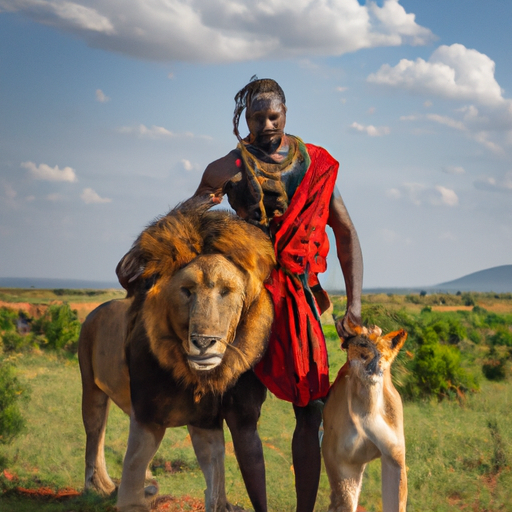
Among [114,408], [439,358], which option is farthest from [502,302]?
[114,408]

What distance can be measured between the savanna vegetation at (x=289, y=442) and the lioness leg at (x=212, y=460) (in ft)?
3.22

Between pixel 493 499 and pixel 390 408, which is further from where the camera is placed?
pixel 493 499

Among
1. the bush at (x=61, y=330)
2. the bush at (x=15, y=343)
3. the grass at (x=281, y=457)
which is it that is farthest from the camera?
the bush at (x=61, y=330)

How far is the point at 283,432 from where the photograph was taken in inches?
287

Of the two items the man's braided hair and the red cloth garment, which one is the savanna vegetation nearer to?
the red cloth garment

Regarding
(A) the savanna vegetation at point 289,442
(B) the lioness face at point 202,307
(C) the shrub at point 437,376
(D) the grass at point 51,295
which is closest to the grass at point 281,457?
(A) the savanna vegetation at point 289,442

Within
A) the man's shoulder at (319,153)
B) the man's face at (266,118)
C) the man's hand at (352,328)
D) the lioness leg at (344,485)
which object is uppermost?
the man's face at (266,118)

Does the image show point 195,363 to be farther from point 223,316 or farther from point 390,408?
point 390,408

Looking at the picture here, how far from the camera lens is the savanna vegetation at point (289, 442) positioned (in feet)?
17.5

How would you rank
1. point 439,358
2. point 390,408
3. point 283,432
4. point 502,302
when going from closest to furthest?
Answer: point 390,408
point 283,432
point 439,358
point 502,302

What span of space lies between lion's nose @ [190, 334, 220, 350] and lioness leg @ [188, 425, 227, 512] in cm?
85

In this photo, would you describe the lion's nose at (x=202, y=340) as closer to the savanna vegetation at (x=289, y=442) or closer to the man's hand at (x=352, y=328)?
the man's hand at (x=352, y=328)

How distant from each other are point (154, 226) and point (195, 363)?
0.67m

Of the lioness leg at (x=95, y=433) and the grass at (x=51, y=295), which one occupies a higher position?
the grass at (x=51, y=295)
